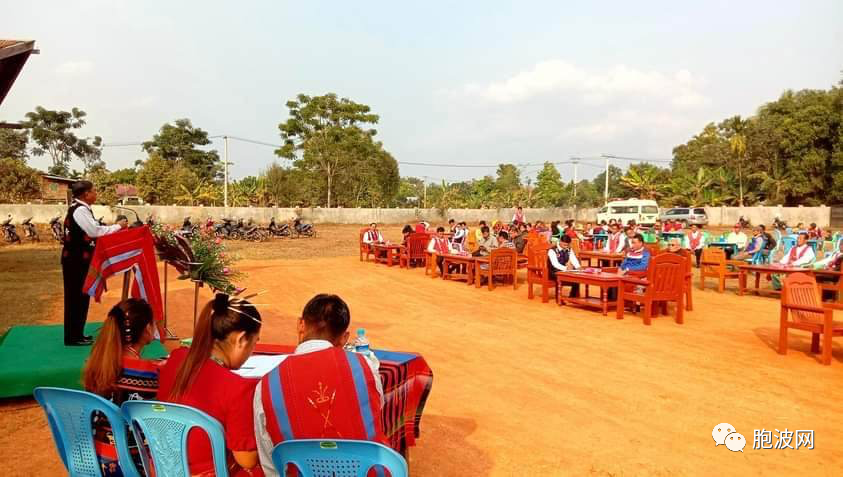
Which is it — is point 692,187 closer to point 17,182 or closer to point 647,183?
point 647,183

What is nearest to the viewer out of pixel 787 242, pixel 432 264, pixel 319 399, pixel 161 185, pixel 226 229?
pixel 319 399

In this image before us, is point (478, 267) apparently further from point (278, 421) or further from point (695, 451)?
point (278, 421)

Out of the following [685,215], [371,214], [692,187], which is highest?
[692,187]

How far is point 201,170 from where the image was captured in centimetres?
4756

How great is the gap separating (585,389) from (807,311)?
9.48ft

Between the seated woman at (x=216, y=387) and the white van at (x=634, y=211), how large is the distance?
30.6 meters

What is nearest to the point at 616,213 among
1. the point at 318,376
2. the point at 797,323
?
the point at 797,323

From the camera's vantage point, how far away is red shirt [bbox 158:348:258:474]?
2.19 m

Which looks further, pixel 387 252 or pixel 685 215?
pixel 685 215

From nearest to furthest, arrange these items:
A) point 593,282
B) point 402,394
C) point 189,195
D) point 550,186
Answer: point 402,394 < point 593,282 < point 189,195 < point 550,186

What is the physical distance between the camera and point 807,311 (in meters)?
6.08

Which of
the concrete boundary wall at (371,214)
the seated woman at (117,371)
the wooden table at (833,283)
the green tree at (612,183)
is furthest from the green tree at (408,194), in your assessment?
the seated woman at (117,371)

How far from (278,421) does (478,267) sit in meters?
9.23

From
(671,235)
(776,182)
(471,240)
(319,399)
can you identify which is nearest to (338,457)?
(319,399)
